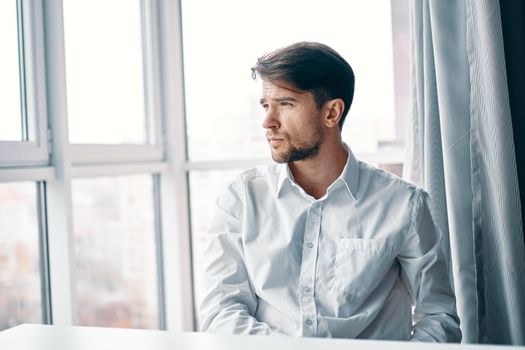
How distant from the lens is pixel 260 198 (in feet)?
5.31

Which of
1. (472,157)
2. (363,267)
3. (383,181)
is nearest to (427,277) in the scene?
(363,267)

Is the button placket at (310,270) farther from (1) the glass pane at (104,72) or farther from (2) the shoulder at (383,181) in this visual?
(1) the glass pane at (104,72)

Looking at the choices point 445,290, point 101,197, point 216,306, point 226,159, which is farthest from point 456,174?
point 101,197

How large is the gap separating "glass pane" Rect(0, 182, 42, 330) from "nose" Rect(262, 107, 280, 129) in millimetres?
803

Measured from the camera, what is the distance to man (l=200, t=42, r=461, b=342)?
4.86ft

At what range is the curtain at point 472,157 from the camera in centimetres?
174

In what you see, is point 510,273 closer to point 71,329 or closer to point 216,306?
point 216,306

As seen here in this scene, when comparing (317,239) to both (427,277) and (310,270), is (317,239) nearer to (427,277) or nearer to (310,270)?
(310,270)

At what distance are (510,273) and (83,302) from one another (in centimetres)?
140

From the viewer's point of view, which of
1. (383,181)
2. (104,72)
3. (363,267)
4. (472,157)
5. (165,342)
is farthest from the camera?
(104,72)

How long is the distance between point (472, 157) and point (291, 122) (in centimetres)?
58

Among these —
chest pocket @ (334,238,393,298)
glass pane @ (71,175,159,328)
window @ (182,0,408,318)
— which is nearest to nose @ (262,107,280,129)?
chest pocket @ (334,238,393,298)

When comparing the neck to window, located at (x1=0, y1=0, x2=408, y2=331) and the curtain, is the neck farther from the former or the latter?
window, located at (x1=0, y1=0, x2=408, y2=331)

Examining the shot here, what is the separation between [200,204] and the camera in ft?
8.68
